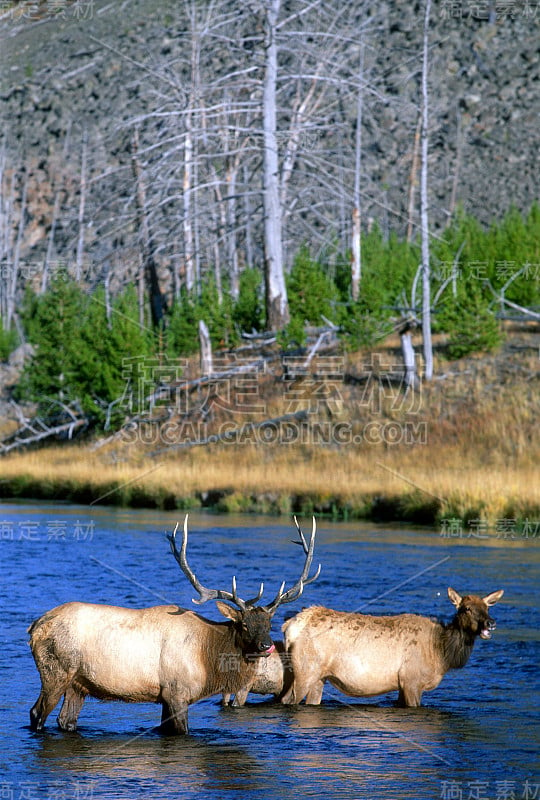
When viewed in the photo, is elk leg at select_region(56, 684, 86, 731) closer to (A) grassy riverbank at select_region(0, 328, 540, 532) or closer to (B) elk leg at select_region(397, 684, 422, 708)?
(B) elk leg at select_region(397, 684, 422, 708)

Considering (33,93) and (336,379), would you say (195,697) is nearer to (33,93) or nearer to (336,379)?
(336,379)

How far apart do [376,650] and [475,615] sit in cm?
87

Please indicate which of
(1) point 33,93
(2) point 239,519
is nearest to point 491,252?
(2) point 239,519

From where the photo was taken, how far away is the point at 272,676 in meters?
10.7

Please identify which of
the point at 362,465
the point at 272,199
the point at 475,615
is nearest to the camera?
the point at 475,615

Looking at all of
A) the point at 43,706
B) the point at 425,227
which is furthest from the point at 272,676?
the point at 425,227

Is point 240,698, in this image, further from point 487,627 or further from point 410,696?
point 487,627

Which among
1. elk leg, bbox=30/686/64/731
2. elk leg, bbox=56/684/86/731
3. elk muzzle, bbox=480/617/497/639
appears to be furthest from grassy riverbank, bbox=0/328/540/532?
elk leg, bbox=30/686/64/731

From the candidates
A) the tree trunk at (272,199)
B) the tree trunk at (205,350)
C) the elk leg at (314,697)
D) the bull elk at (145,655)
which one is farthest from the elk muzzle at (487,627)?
the tree trunk at (205,350)

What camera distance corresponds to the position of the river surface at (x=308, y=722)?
8.33 m

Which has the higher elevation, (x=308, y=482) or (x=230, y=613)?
(x=308, y=482)

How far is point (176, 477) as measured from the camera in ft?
97.9

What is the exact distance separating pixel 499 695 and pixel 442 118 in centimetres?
7299

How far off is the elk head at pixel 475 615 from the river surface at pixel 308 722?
0.65m
